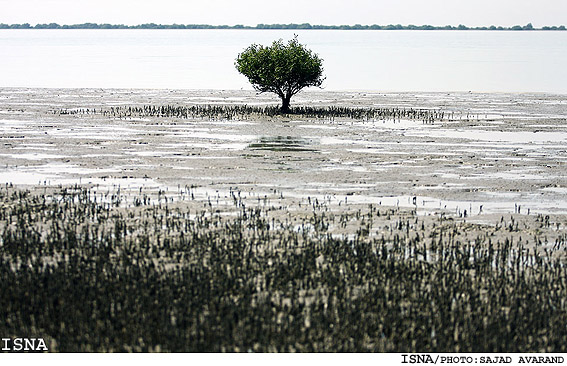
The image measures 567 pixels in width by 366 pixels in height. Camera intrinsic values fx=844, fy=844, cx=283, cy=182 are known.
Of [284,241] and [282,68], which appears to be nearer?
[284,241]

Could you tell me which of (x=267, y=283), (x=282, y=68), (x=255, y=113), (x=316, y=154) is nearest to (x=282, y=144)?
(x=316, y=154)

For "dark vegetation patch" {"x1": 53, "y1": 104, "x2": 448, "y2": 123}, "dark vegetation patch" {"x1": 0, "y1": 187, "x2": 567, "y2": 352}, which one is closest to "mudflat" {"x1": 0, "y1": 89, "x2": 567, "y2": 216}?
"dark vegetation patch" {"x1": 53, "y1": 104, "x2": 448, "y2": 123}

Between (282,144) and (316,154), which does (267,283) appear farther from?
(282,144)

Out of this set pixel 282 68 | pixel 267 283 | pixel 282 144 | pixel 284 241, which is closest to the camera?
pixel 267 283

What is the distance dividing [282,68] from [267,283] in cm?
2504

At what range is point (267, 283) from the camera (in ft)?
33.9

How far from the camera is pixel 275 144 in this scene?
→ 24.7m

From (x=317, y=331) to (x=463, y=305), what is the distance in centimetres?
193

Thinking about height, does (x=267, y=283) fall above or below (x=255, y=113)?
below

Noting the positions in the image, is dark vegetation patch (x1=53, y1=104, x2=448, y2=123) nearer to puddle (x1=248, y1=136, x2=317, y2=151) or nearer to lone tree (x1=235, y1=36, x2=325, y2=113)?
lone tree (x1=235, y1=36, x2=325, y2=113)

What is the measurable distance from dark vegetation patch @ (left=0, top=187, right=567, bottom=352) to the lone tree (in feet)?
67.9

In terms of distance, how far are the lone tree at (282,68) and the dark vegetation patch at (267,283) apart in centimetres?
2071

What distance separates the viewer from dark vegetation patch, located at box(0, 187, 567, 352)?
845 cm

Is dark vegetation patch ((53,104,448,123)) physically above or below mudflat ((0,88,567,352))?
above
